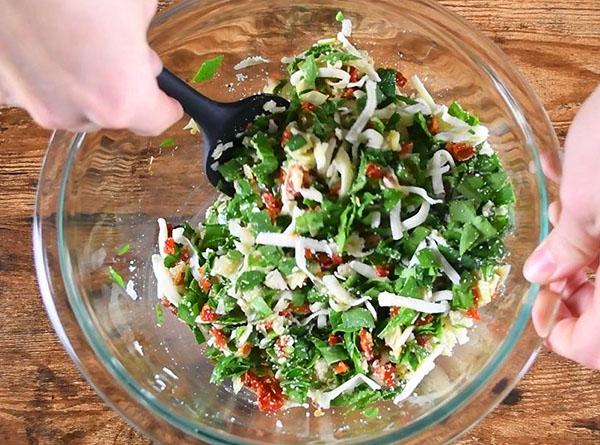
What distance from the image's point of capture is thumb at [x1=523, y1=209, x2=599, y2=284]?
1.36m

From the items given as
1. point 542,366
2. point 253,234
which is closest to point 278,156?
point 253,234

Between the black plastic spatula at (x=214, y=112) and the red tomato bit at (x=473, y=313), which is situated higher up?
the black plastic spatula at (x=214, y=112)

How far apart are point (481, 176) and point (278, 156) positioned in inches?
15.3

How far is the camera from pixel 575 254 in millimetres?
1390

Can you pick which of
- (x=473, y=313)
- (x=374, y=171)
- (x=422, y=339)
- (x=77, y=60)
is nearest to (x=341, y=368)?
(x=422, y=339)

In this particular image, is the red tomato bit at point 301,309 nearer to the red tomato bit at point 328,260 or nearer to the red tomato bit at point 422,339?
the red tomato bit at point 328,260

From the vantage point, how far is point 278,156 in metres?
1.53

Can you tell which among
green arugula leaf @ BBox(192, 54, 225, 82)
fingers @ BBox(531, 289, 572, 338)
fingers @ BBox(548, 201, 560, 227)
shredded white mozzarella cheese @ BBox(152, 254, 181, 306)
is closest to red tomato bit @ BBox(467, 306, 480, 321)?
fingers @ BBox(531, 289, 572, 338)

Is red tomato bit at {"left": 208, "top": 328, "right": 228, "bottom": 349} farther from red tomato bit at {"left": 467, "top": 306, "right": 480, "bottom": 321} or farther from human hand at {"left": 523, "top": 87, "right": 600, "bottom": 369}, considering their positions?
human hand at {"left": 523, "top": 87, "right": 600, "bottom": 369}

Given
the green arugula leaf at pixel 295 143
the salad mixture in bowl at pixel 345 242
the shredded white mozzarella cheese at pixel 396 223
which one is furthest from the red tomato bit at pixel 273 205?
the shredded white mozzarella cheese at pixel 396 223

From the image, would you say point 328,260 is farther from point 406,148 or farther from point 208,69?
point 208,69

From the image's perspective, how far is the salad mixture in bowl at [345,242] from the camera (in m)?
1.47

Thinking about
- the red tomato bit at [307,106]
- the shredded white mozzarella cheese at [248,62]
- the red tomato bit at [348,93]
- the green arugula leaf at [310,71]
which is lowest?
the shredded white mozzarella cheese at [248,62]

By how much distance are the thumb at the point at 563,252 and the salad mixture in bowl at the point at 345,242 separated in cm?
10
